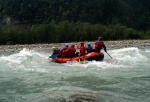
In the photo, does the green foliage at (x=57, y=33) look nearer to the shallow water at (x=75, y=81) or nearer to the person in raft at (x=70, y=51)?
the shallow water at (x=75, y=81)

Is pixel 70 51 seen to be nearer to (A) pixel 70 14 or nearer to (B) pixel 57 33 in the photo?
(B) pixel 57 33

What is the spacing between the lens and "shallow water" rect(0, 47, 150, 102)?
9.60 m

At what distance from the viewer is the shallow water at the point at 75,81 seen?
9602 mm

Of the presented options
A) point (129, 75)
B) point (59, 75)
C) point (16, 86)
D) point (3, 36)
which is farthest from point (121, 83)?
point (3, 36)

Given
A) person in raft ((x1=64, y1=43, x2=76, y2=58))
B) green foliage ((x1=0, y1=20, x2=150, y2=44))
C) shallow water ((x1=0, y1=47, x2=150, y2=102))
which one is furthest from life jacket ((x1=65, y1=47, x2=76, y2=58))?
green foliage ((x1=0, y1=20, x2=150, y2=44))

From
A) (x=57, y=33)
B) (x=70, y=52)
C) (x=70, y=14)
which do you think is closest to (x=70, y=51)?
(x=70, y=52)

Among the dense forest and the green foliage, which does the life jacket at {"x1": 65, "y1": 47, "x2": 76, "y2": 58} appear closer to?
the green foliage

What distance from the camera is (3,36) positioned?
37094mm

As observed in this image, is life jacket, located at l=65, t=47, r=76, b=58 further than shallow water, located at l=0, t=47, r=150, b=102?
Yes

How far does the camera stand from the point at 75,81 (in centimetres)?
1188

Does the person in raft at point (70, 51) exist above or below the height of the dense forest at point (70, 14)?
below

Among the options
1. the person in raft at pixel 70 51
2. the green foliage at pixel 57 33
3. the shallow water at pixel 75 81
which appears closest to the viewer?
the shallow water at pixel 75 81

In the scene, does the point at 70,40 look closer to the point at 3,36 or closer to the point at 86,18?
the point at 3,36

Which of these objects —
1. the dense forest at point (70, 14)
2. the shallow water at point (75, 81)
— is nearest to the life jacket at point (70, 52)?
the shallow water at point (75, 81)
